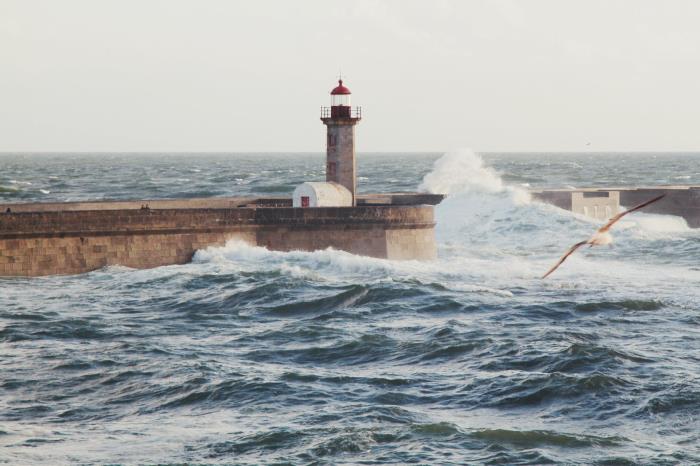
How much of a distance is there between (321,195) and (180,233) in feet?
14.6

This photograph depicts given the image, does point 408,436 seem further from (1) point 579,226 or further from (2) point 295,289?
(1) point 579,226

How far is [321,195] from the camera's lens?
31.9 m

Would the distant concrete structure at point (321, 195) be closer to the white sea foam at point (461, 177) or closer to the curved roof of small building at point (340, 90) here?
the curved roof of small building at point (340, 90)

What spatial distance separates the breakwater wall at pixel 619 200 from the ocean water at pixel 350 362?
36.3 ft

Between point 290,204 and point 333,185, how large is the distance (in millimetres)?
3389

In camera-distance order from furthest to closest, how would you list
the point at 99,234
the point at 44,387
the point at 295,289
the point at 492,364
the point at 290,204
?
the point at 290,204
the point at 99,234
the point at 295,289
the point at 492,364
the point at 44,387

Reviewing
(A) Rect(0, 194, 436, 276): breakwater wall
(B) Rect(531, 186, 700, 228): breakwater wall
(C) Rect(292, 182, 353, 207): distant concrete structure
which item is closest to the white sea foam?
(B) Rect(531, 186, 700, 228): breakwater wall

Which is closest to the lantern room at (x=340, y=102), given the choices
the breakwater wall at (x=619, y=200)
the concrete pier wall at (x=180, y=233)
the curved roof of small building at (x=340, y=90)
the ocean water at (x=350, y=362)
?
the curved roof of small building at (x=340, y=90)

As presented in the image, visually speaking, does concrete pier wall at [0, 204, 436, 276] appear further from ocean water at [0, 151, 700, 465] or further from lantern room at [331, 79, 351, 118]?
lantern room at [331, 79, 351, 118]

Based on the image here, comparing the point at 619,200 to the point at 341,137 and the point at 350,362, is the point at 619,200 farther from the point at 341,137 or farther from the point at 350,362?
the point at 350,362

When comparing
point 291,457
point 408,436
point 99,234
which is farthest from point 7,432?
point 99,234

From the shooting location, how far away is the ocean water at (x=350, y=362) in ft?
45.3

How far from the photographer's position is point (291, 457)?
43.5 ft

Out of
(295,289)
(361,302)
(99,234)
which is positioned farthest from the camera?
(99,234)
